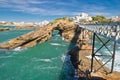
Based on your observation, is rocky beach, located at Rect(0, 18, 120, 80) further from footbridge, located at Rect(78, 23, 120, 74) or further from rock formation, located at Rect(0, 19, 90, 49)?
footbridge, located at Rect(78, 23, 120, 74)

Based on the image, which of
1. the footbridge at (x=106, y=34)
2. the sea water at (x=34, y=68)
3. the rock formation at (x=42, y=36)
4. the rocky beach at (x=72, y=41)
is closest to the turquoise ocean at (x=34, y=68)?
the sea water at (x=34, y=68)

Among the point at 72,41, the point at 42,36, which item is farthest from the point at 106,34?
the point at 72,41

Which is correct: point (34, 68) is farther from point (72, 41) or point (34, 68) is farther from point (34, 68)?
Result: point (72, 41)

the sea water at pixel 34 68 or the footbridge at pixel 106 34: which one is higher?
the footbridge at pixel 106 34

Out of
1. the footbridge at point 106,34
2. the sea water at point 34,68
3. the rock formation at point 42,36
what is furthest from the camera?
the rock formation at point 42,36

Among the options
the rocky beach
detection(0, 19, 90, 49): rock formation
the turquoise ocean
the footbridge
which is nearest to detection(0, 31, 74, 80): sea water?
the turquoise ocean

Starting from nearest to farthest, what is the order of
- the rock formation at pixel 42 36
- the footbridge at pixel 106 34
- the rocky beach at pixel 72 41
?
the footbridge at pixel 106 34
the rocky beach at pixel 72 41
the rock formation at pixel 42 36

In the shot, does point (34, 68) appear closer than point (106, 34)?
No

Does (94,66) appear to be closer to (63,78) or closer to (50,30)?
(63,78)

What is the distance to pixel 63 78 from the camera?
29.6 metres

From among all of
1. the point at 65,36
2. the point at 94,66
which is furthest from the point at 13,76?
the point at 65,36

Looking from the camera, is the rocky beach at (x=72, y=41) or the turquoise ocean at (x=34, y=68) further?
the turquoise ocean at (x=34, y=68)

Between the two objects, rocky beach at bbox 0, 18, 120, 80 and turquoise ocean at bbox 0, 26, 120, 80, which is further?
turquoise ocean at bbox 0, 26, 120, 80

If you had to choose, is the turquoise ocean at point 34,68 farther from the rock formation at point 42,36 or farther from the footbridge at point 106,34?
the rock formation at point 42,36
